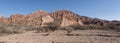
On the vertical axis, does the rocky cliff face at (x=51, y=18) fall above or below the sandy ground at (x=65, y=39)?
above

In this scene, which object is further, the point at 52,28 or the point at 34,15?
the point at 34,15

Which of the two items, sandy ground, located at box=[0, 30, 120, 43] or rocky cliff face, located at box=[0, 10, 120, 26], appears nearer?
sandy ground, located at box=[0, 30, 120, 43]

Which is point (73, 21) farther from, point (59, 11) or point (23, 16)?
point (23, 16)

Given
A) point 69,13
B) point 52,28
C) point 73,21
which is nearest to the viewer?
point 52,28

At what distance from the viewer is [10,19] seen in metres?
121

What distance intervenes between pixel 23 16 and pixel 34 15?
28.2 feet

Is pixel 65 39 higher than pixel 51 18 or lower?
lower

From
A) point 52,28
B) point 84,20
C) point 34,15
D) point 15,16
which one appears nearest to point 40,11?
point 34,15

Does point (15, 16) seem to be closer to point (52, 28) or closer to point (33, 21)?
point (33, 21)

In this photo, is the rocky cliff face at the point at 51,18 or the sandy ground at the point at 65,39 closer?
the sandy ground at the point at 65,39

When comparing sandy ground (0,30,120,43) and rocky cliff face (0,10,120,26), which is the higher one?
rocky cliff face (0,10,120,26)

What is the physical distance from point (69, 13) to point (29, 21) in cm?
2206

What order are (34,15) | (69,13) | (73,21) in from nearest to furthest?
(73,21), (69,13), (34,15)

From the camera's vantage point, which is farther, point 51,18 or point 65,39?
point 51,18
